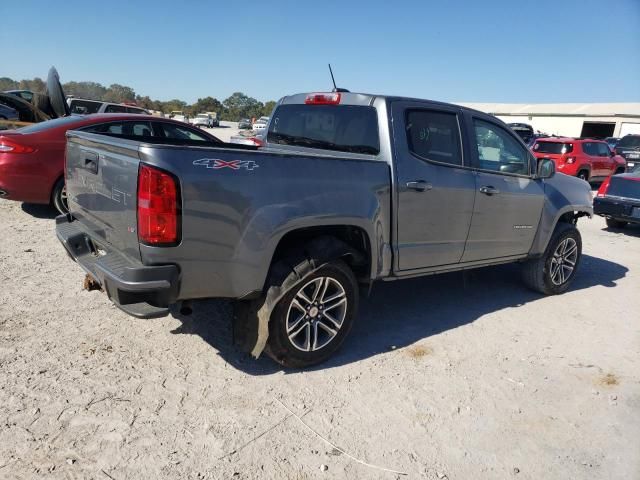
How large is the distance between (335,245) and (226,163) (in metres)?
1.05

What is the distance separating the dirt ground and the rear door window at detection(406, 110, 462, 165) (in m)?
1.52

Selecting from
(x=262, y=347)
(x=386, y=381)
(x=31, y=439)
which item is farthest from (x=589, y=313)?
(x=31, y=439)

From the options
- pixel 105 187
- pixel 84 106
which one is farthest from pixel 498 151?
pixel 84 106

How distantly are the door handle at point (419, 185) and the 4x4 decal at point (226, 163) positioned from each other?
1.39 metres

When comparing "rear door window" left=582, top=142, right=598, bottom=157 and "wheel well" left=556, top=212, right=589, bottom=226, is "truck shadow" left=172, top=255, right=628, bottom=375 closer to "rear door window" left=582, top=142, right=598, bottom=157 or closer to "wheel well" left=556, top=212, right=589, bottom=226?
"wheel well" left=556, top=212, right=589, bottom=226

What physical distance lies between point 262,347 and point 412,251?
4.80ft

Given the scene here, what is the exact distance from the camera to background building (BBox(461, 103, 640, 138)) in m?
41.7

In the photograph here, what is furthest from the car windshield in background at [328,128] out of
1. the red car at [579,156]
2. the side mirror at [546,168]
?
the red car at [579,156]

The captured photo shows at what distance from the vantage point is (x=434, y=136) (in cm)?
413

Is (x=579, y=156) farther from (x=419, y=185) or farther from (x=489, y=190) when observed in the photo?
(x=419, y=185)

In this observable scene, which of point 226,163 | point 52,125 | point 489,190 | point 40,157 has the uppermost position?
point 226,163

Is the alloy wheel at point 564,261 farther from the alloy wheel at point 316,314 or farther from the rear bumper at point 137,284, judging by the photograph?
the rear bumper at point 137,284

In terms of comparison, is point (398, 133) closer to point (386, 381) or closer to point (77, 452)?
point (386, 381)

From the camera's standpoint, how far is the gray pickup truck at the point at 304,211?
277 cm
